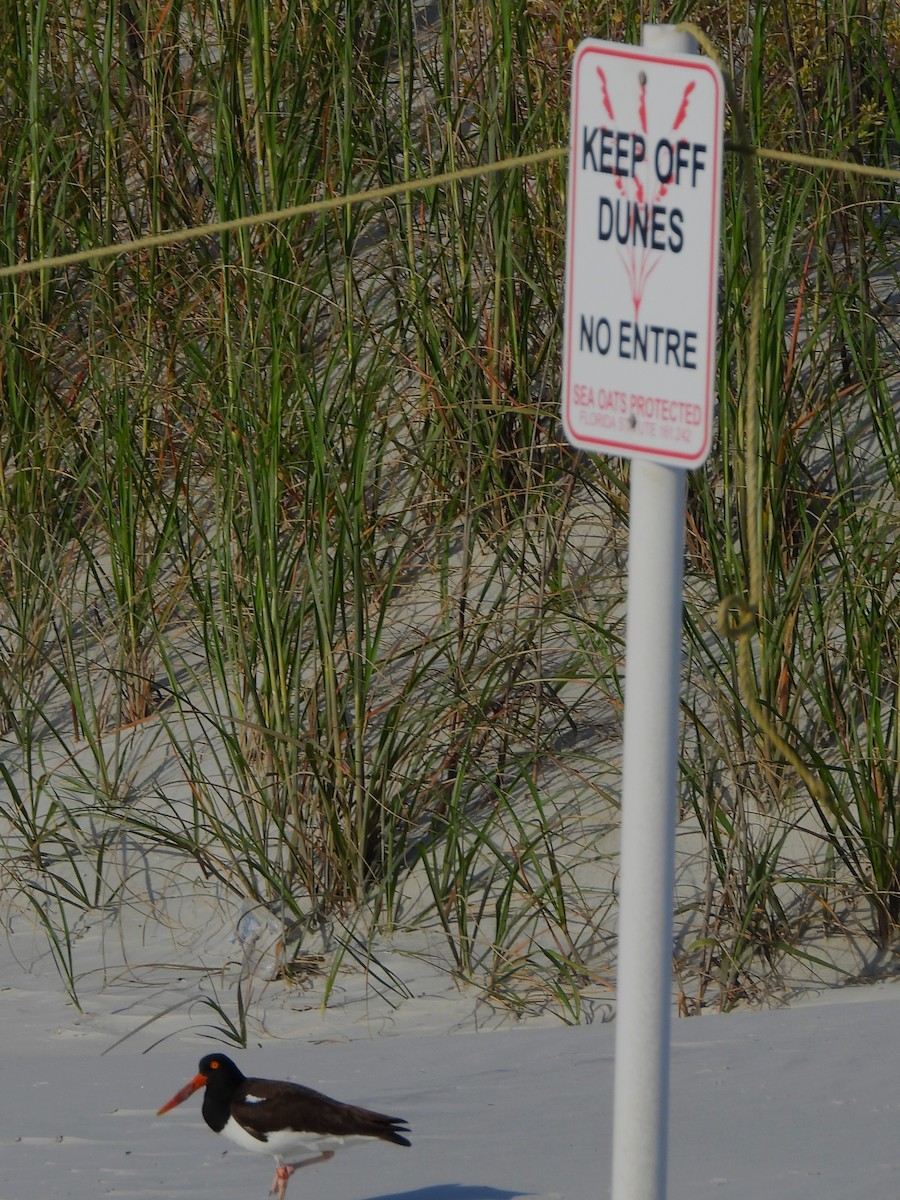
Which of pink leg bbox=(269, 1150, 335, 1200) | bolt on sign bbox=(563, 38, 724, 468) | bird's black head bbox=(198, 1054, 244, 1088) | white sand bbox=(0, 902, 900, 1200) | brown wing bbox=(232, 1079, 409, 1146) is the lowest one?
white sand bbox=(0, 902, 900, 1200)

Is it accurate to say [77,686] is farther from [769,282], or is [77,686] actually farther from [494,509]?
[769,282]

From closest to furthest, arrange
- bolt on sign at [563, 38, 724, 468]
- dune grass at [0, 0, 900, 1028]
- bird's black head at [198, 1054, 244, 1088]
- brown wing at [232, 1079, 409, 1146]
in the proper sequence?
bolt on sign at [563, 38, 724, 468] < brown wing at [232, 1079, 409, 1146] < bird's black head at [198, 1054, 244, 1088] < dune grass at [0, 0, 900, 1028]

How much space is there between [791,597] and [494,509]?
1098 mm

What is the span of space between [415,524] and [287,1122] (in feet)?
8.65

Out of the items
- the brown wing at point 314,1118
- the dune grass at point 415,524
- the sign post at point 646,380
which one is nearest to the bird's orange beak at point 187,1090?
the brown wing at point 314,1118

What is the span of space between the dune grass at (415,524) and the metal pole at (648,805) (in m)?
2.04

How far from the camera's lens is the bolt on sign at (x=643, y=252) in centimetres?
148

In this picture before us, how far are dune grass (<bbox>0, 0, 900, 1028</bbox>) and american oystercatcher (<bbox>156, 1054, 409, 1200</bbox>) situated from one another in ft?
3.85

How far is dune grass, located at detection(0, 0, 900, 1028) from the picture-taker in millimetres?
3877

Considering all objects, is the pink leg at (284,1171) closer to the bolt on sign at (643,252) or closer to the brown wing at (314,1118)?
the brown wing at (314,1118)

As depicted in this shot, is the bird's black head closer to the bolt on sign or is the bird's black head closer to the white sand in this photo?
the white sand

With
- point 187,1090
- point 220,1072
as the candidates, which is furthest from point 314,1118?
point 187,1090

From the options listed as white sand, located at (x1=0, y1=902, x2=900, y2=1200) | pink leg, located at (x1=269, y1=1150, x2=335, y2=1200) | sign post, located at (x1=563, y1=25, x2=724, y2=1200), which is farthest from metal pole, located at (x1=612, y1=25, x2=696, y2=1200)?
pink leg, located at (x1=269, y1=1150, x2=335, y2=1200)

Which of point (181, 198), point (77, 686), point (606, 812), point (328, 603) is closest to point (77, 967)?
point (77, 686)
